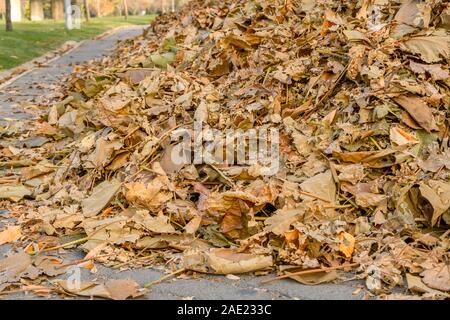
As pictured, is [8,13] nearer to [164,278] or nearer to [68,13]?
[68,13]

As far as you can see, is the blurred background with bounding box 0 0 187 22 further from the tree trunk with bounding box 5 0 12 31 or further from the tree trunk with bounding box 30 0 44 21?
the tree trunk with bounding box 5 0 12 31

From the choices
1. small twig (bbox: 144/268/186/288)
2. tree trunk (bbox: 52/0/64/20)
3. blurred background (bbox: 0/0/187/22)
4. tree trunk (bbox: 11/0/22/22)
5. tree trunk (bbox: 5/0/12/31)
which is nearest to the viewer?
small twig (bbox: 144/268/186/288)

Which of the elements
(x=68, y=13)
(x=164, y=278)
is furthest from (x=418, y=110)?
(x=68, y=13)

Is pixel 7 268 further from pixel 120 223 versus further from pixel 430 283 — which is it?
pixel 430 283

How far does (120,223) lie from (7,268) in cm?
76

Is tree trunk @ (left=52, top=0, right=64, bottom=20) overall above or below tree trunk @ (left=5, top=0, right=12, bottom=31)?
above

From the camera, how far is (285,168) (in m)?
4.35

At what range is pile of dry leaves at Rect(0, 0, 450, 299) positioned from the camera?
364 cm

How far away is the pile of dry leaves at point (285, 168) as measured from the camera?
3.64 meters

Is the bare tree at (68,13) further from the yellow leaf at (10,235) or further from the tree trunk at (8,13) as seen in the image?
the yellow leaf at (10,235)

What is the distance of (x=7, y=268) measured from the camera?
12.2 feet

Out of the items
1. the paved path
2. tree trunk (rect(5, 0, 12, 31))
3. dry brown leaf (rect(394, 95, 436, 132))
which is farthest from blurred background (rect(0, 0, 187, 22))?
the paved path

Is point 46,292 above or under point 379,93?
under

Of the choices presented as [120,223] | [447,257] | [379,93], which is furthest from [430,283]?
[120,223]
